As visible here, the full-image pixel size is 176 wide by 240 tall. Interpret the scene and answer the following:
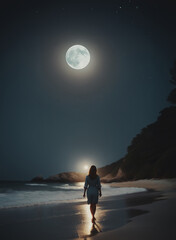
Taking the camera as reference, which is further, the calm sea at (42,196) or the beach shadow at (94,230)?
the calm sea at (42,196)

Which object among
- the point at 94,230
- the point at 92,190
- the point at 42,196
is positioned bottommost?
the point at 94,230

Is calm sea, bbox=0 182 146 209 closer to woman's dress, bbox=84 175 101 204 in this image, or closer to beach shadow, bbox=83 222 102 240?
woman's dress, bbox=84 175 101 204

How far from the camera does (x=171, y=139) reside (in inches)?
1770

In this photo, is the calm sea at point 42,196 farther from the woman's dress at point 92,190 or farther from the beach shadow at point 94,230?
the beach shadow at point 94,230

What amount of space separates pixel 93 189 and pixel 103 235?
8.91ft

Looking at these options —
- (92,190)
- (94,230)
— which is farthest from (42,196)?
(94,230)

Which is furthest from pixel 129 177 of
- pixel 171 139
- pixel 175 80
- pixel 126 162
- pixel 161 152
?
pixel 175 80

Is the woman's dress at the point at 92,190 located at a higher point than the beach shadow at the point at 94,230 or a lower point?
higher

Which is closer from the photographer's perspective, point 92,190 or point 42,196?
point 92,190

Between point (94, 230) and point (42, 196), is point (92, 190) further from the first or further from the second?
point (42, 196)

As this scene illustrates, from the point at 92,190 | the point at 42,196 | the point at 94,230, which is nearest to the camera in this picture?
the point at 94,230

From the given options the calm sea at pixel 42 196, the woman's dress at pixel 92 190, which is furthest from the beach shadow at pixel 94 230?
the calm sea at pixel 42 196

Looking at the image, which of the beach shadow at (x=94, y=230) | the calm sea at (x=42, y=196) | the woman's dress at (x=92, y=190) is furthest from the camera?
the calm sea at (x=42, y=196)

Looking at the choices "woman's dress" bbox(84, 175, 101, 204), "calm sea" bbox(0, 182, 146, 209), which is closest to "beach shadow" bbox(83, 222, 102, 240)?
"woman's dress" bbox(84, 175, 101, 204)
